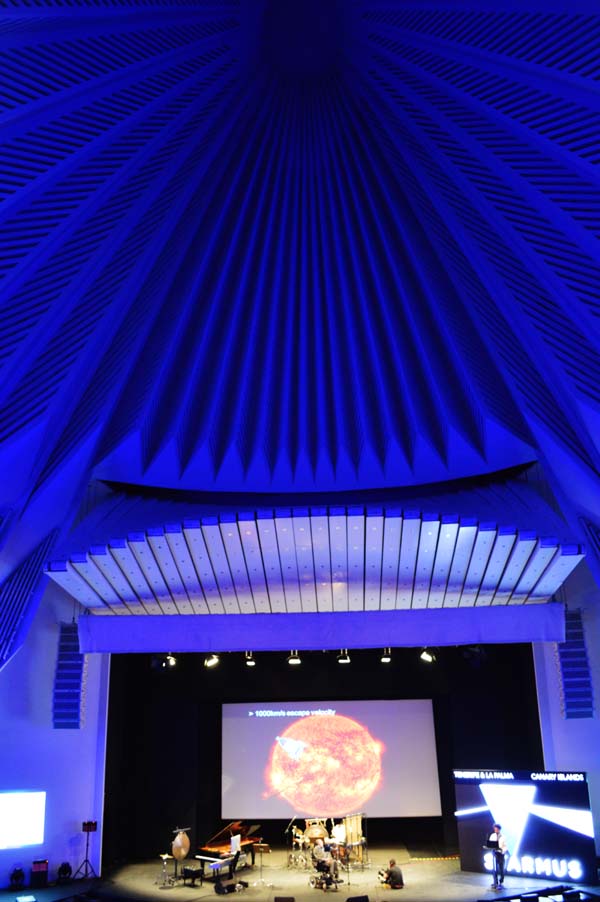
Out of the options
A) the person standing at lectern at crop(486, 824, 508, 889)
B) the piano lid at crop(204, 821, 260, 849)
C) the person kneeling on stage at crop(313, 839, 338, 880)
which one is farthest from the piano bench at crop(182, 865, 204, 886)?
the person standing at lectern at crop(486, 824, 508, 889)

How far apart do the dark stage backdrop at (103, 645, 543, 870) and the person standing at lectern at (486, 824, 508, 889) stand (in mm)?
3874

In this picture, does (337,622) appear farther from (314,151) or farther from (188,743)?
(314,151)

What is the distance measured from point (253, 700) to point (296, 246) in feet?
48.5

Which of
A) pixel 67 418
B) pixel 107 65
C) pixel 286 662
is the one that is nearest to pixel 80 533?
pixel 67 418

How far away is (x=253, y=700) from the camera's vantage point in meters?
22.6

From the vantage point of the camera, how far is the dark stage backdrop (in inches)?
838

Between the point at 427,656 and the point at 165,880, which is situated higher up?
the point at 427,656

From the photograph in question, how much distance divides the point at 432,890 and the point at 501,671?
681 cm

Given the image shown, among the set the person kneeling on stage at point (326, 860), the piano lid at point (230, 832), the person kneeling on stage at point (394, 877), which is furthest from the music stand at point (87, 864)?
the person kneeling on stage at point (394, 877)

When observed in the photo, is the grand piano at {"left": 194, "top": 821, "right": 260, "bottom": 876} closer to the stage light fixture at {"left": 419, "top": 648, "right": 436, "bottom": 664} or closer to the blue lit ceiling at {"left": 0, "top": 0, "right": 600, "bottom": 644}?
the stage light fixture at {"left": 419, "top": 648, "right": 436, "bottom": 664}

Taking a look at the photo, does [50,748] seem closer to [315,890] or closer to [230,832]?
[230,832]

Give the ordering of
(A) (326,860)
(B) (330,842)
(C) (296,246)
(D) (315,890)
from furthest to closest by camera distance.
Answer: (B) (330,842)
(A) (326,860)
(D) (315,890)
(C) (296,246)

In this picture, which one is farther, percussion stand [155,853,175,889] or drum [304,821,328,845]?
drum [304,821,328,845]

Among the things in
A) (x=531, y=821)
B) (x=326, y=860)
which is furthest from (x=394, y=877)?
(x=531, y=821)
